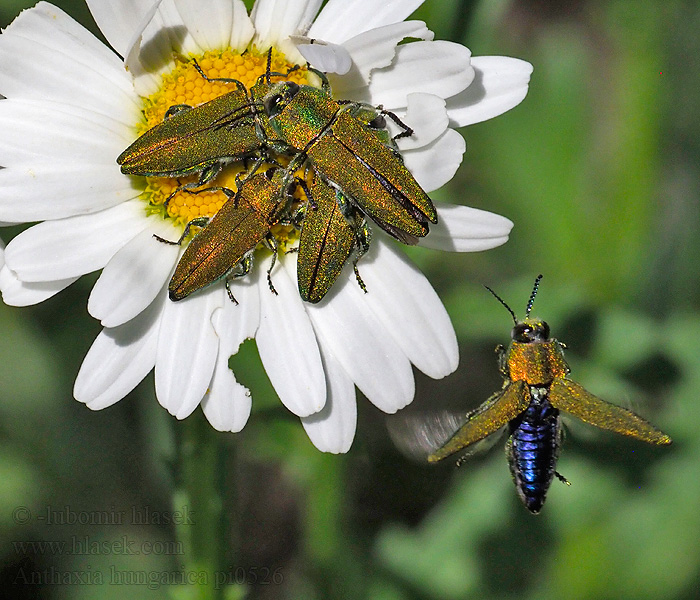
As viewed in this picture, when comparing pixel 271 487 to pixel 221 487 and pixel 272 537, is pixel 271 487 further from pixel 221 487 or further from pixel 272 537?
pixel 221 487

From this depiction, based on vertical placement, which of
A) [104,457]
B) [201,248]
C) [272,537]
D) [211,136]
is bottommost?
[272,537]

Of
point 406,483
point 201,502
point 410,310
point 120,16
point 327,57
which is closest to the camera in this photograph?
point 327,57

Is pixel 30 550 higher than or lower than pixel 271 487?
higher

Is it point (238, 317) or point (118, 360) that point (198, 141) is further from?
point (118, 360)

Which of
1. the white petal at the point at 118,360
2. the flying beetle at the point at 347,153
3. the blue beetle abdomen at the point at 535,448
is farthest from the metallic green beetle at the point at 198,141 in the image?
the blue beetle abdomen at the point at 535,448

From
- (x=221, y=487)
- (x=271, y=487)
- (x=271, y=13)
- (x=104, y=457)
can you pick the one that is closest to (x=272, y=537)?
(x=271, y=487)

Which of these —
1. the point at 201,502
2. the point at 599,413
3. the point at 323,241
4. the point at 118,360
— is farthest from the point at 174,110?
the point at 599,413
